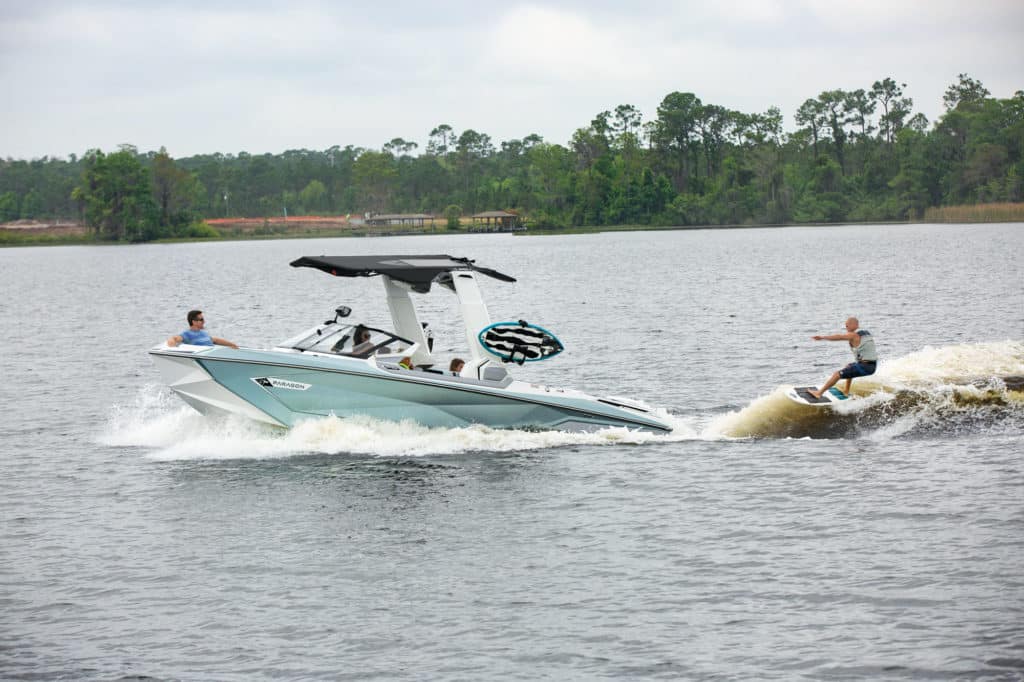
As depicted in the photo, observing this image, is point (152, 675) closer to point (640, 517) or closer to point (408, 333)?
point (640, 517)

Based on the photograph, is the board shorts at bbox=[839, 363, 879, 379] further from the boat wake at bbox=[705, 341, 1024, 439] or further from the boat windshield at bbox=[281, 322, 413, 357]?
the boat windshield at bbox=[281, 322, 413, 357]

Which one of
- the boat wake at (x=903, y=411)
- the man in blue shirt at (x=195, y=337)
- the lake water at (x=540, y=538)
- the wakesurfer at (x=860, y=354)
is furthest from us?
the boat wake at (x=903, y=411)

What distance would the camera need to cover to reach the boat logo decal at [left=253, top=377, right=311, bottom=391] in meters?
→ 20.1

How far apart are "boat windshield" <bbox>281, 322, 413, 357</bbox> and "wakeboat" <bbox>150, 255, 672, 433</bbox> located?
0.02 metres

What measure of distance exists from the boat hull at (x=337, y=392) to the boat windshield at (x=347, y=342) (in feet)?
1.21

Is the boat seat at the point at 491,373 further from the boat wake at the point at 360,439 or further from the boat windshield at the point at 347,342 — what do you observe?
the boat windshield at the point at 347,342

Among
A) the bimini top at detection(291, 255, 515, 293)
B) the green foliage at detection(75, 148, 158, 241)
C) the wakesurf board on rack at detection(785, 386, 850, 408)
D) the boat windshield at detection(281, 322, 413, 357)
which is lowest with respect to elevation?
the wakesurf board on rack at detection(785, 386, 850, 408)

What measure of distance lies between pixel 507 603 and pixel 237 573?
349cm

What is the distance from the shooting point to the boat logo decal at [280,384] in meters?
20.1

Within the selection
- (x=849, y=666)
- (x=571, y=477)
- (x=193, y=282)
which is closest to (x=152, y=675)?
(x=849, y=666)

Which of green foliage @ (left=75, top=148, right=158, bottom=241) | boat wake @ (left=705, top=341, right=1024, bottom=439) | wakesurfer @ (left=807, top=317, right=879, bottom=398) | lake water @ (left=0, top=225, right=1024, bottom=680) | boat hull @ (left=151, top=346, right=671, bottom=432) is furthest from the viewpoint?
green foliage @ (left=75, top=148, right=158, bottom=241)

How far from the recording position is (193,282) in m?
88.2

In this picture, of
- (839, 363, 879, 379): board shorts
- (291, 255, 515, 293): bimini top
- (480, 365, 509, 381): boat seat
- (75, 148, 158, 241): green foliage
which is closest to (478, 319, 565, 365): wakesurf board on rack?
(480, 365, 509, 381): boat seat

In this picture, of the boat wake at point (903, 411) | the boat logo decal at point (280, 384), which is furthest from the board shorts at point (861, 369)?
the boat logo decal at point (280, 384)
